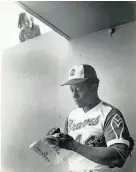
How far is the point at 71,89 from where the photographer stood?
1379mm

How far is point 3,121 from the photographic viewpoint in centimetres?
164

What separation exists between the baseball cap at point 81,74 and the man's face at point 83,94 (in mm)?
23

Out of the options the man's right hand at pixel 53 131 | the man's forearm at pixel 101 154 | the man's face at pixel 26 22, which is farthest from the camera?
the man's face at pixel 26 22

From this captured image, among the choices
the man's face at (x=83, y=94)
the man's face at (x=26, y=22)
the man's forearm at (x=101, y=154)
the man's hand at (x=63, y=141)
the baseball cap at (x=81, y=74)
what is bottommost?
the man's forearm at (x=101, y=154)

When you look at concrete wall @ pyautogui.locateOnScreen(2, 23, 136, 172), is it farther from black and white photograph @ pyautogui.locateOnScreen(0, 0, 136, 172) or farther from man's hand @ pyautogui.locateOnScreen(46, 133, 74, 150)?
man's hand @ pyautogui.locateOnScreen(46, 133, 74, 150)

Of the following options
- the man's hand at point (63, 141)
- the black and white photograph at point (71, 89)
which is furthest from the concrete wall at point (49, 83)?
the man's hand at point (63, 141)

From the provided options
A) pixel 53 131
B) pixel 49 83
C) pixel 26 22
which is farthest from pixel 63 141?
pixel 26 22

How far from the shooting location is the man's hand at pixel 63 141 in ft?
4.16

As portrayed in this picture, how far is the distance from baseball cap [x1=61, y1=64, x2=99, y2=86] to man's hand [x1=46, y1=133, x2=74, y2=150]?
0.23 m

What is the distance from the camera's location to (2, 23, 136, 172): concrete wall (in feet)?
4.21

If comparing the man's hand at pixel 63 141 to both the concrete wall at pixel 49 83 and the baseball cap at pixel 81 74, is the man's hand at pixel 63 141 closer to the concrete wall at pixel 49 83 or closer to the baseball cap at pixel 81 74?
the concrete wall at pixel 49 83

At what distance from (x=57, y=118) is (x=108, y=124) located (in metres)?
0.26

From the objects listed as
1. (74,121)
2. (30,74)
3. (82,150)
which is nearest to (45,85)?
(30,74)

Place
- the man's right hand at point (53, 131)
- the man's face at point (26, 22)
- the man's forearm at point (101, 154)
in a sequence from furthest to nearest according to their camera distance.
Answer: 1. the man's face at point (26, 22)
2. the man's right hand at point (53, 131)
3. the man's forearm at point (101, 154)
